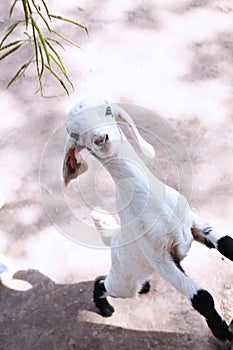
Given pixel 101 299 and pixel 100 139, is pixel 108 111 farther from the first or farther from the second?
pixel 101 299

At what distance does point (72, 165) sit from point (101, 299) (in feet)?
2.27

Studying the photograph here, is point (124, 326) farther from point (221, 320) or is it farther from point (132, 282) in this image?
point (221, 320)

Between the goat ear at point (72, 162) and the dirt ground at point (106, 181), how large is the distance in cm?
74

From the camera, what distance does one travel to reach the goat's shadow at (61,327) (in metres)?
2.23

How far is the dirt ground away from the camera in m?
2.31

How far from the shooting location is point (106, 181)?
9.12 ft

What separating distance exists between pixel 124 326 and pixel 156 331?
0.42 feet

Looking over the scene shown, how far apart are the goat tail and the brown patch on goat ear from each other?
42 cm

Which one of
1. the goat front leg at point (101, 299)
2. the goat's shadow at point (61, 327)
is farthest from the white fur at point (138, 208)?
the goat's shadow at point (61, 327)

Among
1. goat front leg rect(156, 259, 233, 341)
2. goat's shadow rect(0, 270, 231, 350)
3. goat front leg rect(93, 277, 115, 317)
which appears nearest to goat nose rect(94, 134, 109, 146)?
goat front leg rect(156, 259, 233, 341)

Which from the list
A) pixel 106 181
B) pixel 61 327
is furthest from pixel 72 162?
pixel 106 181

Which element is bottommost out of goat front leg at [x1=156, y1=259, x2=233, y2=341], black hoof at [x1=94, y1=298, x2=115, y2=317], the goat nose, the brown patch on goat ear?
black hoof at [x1=94, y1=298, x2=115, y2=317]

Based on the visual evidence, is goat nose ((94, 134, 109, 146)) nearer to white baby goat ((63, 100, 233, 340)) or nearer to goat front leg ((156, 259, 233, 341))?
white baby goat ((63, 100, 233, 340))

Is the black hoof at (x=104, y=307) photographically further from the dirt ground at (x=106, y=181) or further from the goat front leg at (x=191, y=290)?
the goat front leg at (x=191, y=290)
